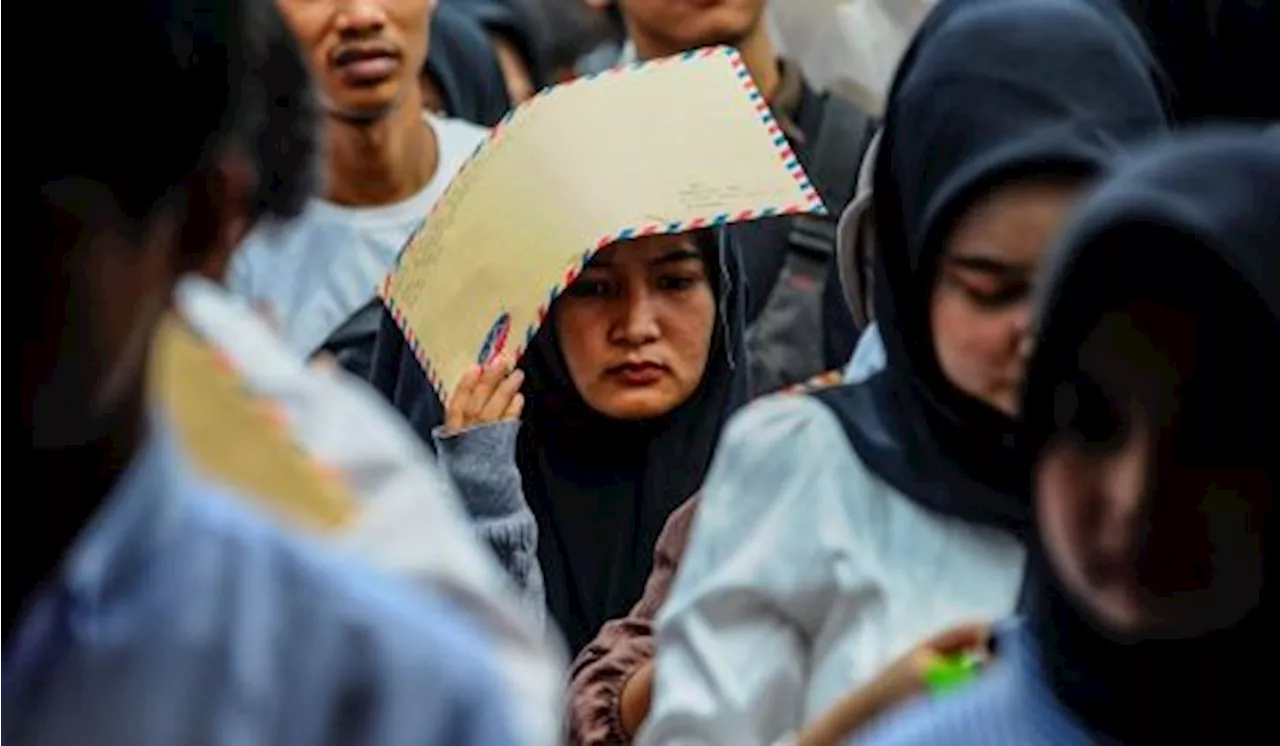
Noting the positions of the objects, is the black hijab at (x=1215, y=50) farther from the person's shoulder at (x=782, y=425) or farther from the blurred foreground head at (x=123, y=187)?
the blurred foreground head at (x=123, y=187)

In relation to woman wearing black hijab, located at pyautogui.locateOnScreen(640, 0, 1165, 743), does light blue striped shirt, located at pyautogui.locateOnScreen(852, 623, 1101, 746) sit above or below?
above

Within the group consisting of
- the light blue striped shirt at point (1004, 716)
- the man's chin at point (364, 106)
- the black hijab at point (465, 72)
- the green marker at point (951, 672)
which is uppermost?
the light blue striped shirt at point (1004, 716)

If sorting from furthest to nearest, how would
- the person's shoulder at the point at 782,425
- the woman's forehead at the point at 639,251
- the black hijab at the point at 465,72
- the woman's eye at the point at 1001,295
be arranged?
the black hijab at the point at 465,72 < the woman's forehead at the point at 639,251 < the person's shoulder at the point at 782,425 < the woman's eye at the point at 1001,295

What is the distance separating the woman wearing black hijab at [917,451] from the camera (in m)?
4.44

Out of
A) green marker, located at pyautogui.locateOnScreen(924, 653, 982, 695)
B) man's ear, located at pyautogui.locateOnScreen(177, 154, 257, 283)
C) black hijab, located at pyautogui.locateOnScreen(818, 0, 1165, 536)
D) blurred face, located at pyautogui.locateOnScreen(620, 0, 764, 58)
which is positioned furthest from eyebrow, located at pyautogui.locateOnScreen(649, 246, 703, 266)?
man's ear, located at pyautogui.locateOnScreen(177, 154, 257, 283)

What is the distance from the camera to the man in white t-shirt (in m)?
7.27

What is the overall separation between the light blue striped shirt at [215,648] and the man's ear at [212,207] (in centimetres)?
17

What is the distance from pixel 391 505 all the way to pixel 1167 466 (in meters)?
0.57

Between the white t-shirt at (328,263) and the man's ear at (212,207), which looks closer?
the man's ear at (212,207)

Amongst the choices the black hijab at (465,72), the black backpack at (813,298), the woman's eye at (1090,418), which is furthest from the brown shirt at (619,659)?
the black hijab at (465,72)

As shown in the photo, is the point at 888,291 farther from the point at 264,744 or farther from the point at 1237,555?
the point at 264,744

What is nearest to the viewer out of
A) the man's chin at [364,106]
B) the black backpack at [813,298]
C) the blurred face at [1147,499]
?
the blurred face at [1147,499]

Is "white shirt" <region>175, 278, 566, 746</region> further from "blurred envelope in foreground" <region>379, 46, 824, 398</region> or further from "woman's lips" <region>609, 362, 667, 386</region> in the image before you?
"woman's lips" <region>609, 362, 667, 386</region>

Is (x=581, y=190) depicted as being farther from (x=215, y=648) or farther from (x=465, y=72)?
(x=465, y=72)
